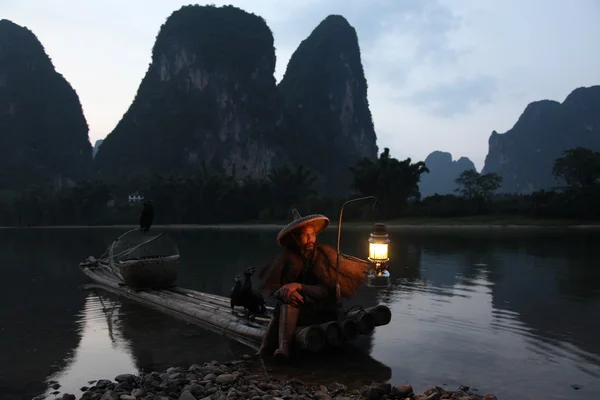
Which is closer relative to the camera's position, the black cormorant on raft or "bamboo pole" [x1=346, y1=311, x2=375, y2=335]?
the black cormorant on raft

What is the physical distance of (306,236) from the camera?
24.4ft

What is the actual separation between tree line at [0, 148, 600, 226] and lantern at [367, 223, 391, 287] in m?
58.2

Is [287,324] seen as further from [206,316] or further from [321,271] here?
[206,316]

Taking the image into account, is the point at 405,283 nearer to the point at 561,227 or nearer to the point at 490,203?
the point at 561,227

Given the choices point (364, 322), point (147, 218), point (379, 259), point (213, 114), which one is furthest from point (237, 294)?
point (213, 114)

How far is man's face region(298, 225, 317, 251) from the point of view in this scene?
7414 mm

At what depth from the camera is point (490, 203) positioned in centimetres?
6756

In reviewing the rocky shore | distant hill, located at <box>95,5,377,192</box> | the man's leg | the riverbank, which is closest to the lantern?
the man's leg

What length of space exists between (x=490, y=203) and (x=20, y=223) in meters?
85.5

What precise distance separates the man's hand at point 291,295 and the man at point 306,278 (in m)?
0.05

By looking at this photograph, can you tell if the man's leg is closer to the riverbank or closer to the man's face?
the man's face

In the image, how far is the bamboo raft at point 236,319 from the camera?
23.8 feet

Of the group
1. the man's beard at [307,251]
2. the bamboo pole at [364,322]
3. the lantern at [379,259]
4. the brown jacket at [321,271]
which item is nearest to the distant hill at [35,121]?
the brown jacket at [321,271]

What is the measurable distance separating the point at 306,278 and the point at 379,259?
1126 mm
